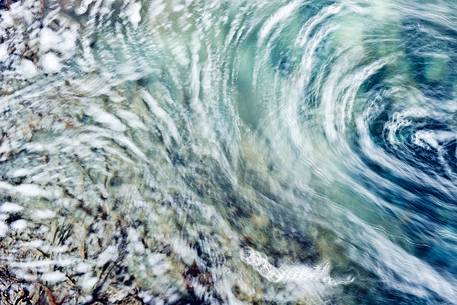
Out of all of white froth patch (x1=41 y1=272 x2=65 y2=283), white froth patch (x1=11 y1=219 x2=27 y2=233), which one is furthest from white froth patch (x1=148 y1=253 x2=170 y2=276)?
white froth patch (x1=11 y1=219 x2=27 y2=233)

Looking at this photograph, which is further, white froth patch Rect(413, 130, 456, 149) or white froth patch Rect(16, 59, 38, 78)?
white froth patch Rect(16, 59, 38, 78)

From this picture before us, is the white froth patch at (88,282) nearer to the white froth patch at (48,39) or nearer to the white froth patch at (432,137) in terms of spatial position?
the white froth patch at (48,39)

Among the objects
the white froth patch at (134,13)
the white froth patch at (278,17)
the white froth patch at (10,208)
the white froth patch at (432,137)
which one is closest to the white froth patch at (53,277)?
the white froth patch at (10,208)

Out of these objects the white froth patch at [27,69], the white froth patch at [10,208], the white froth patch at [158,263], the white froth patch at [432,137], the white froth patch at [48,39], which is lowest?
the white froth patch at [158,263]

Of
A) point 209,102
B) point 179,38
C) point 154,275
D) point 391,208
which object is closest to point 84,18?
point 179,38

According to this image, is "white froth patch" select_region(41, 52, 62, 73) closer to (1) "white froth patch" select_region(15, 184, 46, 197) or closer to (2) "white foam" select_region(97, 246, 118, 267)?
(1) "white froth patch" select_region(15, 184, 46, 197)

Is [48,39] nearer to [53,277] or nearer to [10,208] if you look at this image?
[10,208]
